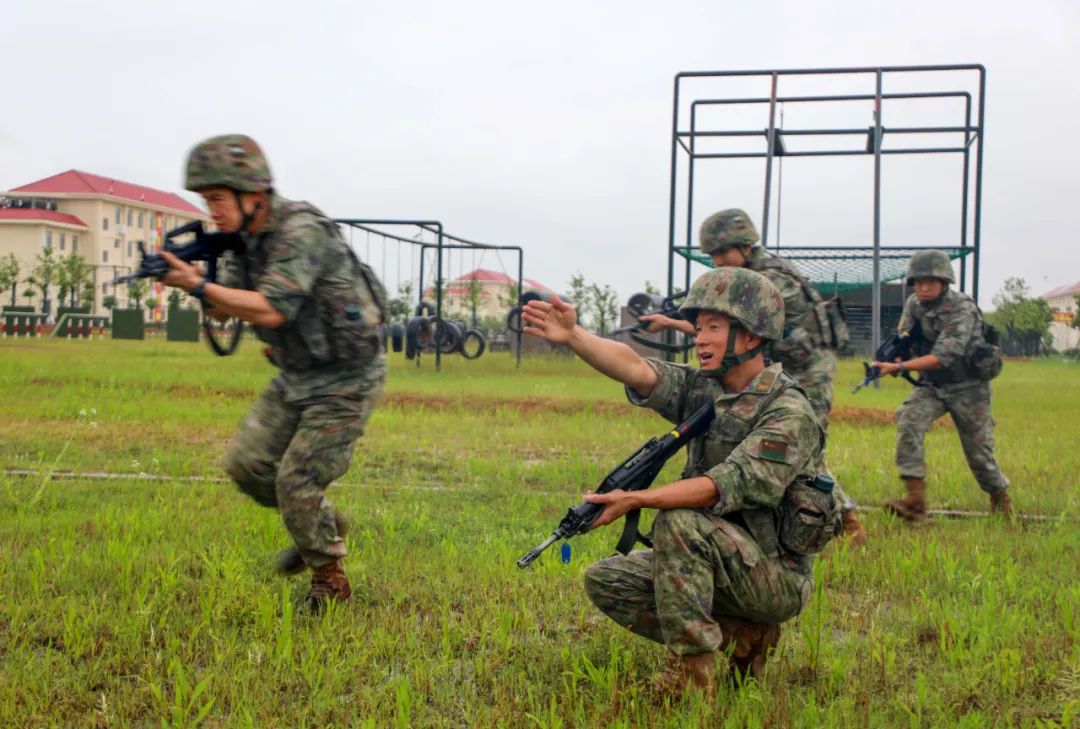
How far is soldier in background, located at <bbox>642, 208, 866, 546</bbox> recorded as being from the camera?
6082mm

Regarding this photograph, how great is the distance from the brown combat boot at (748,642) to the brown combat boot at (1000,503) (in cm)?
396

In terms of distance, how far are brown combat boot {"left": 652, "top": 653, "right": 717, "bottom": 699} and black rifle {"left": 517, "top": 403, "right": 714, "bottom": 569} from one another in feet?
1.25

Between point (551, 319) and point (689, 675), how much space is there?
4.04 ft

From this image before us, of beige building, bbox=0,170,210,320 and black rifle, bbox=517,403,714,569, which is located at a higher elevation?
beige building, bbox=0,170,210,320

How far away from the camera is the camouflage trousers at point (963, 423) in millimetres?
7230

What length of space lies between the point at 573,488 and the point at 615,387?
9.78 m

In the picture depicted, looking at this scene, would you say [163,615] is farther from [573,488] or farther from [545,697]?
[573,488]

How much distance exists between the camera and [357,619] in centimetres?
439

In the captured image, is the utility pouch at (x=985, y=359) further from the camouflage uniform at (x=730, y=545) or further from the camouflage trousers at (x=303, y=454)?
the camouflage trousers at (x=303, y=454)

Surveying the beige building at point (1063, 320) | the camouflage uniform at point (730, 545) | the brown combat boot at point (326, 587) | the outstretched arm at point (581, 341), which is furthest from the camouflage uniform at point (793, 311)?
the beige building at point (1063, 320)

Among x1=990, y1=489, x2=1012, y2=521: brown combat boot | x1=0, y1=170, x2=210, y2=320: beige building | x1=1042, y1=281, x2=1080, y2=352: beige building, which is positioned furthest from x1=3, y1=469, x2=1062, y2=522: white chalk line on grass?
x1=0, y1=170, x2=210, y2=320: beige building

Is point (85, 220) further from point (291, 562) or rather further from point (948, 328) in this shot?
point (291, 562)

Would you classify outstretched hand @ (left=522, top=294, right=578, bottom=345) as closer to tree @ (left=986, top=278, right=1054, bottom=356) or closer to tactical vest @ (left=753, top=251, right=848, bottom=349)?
tactical vest @ (left=753, top=251, right=848, bottom=349)

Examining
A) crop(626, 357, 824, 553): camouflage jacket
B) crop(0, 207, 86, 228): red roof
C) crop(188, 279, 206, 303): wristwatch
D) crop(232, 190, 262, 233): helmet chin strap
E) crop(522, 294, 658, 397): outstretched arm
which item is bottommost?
crop(626, 357, 824, 553): camouflage jacket
